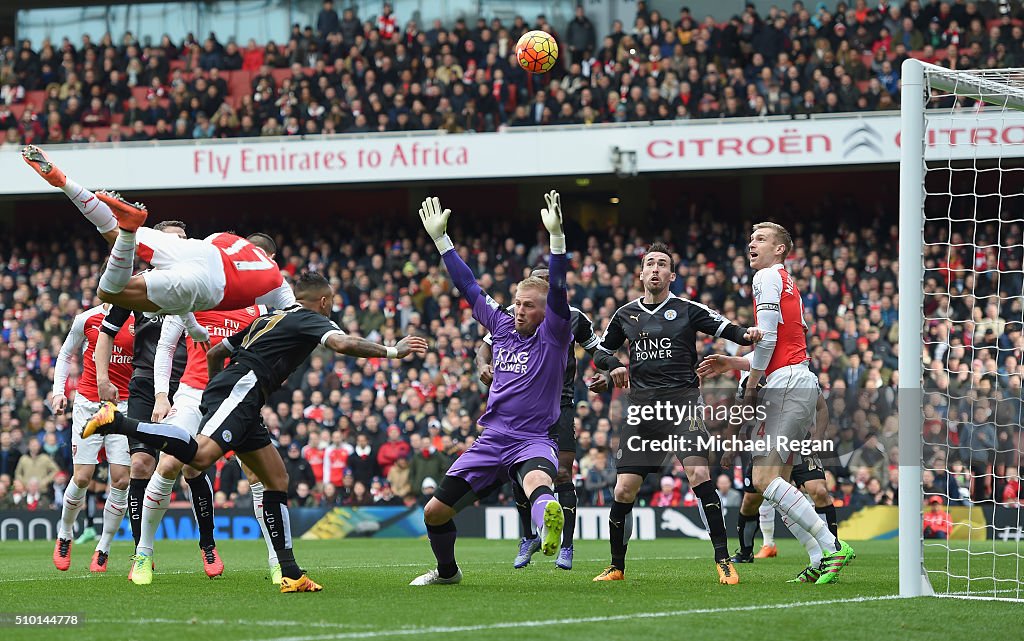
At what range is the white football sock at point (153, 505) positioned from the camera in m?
9.24

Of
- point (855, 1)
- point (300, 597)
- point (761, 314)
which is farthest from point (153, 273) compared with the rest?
point (855, 1)

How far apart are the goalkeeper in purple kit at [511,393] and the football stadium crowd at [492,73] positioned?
16.0m

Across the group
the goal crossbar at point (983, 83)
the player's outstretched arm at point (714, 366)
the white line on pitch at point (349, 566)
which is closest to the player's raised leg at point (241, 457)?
the white line on pitch at point (349, 566)

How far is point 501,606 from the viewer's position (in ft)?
23.6

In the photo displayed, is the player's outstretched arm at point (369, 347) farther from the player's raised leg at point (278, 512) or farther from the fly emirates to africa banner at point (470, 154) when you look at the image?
the fly emirates to africa banner at point (470, 154)

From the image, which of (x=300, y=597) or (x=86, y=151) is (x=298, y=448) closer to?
(x=86, y=151)

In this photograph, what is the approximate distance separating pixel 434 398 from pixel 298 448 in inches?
92.4

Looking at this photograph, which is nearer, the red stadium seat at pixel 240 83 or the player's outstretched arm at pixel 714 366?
the player's outstretched arm at pixel 714 366

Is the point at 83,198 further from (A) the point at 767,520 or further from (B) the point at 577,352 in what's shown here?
(B) the point at 577,352

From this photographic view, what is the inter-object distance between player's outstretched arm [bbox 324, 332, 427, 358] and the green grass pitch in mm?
1469

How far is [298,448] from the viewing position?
19.7m

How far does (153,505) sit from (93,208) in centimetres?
249

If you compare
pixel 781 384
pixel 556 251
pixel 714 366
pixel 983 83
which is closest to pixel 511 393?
pixel 556 251

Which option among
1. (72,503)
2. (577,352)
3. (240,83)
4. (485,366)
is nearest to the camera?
(485,366)
